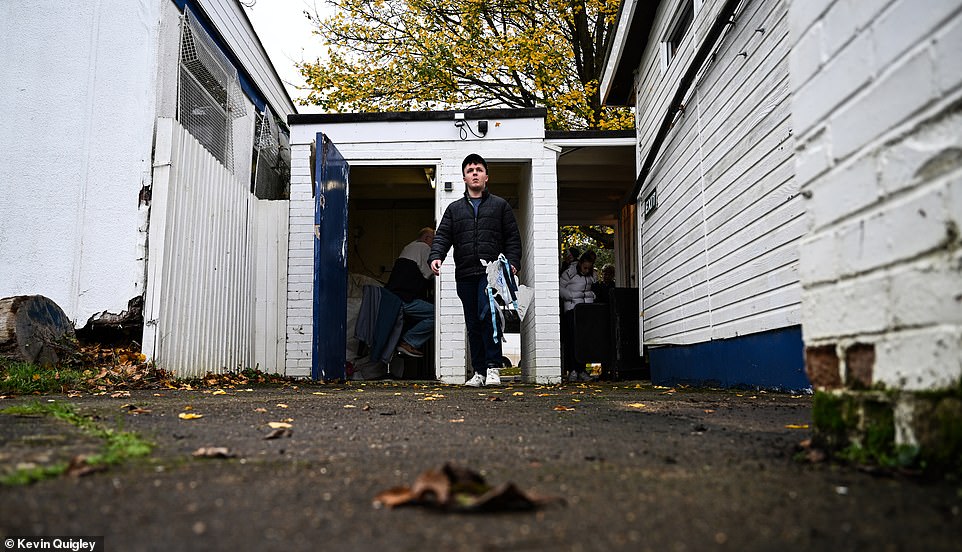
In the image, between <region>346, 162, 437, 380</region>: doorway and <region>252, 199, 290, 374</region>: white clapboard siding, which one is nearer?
<region>252, 199, 290, 374</region>: white clapboard siding

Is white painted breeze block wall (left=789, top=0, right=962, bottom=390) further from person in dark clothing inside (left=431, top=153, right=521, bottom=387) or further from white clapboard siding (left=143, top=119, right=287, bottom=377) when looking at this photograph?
white clapboard siding (left=143, top=119, right=287, bottom=377)

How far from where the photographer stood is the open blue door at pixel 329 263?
6.99 meters

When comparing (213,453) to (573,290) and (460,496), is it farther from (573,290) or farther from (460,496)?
(573,290)

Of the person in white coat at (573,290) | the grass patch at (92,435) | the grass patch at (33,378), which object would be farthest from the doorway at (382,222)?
the grass patch at (92,435)

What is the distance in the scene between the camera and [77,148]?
5.88m

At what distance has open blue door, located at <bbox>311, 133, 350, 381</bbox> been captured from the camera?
6992 mm

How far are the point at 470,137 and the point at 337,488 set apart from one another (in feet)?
24.8

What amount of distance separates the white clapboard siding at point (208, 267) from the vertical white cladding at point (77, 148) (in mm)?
191

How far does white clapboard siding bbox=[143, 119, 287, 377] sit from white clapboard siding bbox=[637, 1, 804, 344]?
176 inches

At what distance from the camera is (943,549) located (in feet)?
3.72

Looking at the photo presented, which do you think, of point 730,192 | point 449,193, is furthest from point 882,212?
point 449,193

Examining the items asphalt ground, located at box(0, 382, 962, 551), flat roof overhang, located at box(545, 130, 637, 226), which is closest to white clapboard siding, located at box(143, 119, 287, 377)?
asphalt ground, located at box(0, 382, 962, 551)

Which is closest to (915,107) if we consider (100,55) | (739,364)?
(739,364)

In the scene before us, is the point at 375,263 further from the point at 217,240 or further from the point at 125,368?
the point at 125,368
